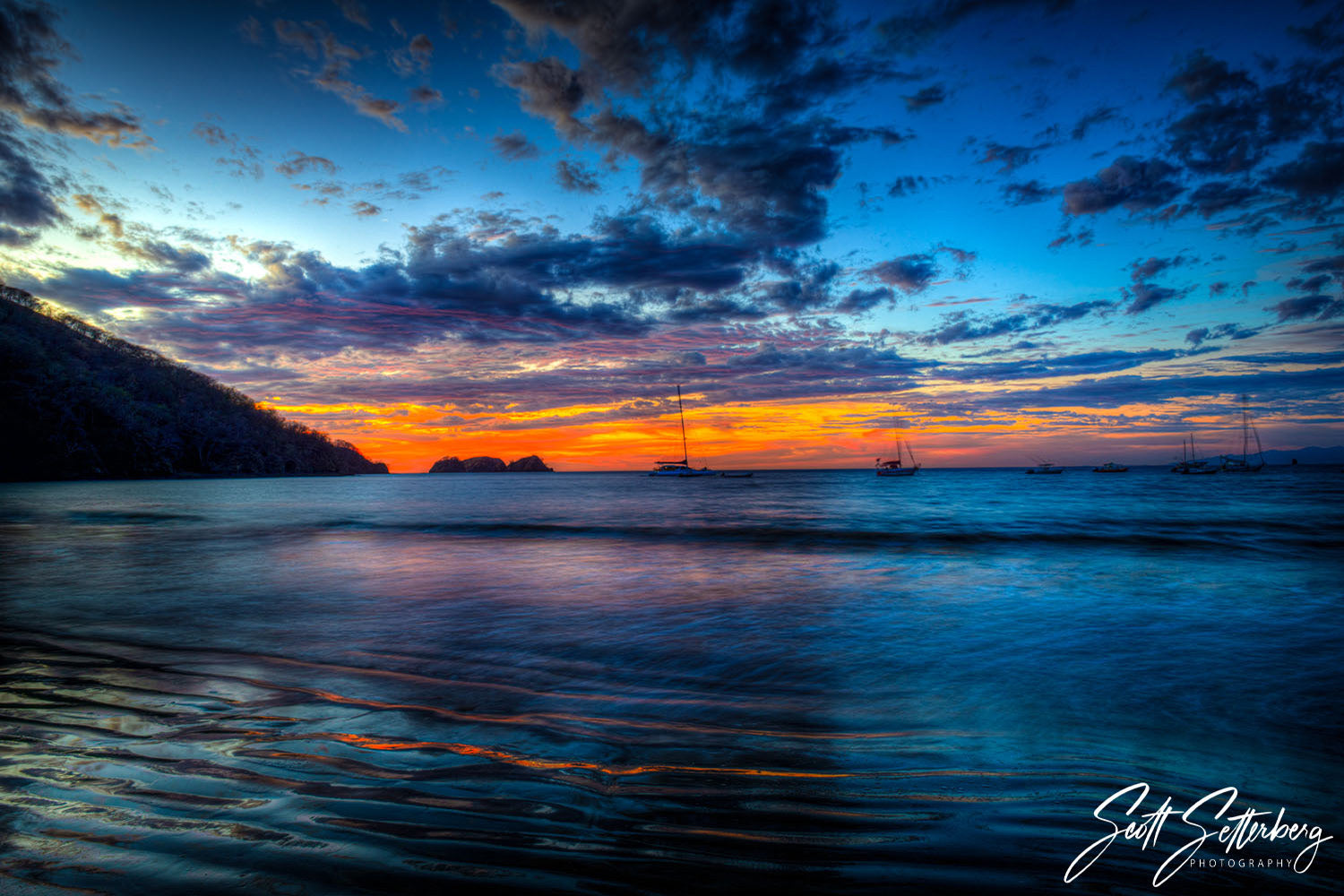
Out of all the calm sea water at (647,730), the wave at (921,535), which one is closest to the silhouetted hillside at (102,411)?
the wave at (921,535)

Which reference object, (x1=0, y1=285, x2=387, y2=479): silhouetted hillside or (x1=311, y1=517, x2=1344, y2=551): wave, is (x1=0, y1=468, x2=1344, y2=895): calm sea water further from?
(x1=0, y1=285, x2=387, y2=479): silhouetted hillside

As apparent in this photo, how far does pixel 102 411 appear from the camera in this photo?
10081cm

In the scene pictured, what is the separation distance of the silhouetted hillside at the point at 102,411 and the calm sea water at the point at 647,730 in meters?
121

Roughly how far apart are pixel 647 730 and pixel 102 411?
14271cm

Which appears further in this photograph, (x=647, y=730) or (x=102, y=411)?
(x=102, y=411)

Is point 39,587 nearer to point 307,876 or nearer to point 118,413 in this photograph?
point 307,876

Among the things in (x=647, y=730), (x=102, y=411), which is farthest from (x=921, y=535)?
(x=102, y=411)

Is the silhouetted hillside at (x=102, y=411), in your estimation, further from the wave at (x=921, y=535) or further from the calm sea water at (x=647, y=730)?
the calm sea water at (x=647, y=730)

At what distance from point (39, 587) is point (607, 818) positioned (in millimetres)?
15319

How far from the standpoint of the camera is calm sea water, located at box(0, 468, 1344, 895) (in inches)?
107

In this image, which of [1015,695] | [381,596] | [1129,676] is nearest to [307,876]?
[1015,695]

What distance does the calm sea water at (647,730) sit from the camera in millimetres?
2725

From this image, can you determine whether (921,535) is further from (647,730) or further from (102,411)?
(102,411)

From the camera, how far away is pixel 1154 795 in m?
3.70
